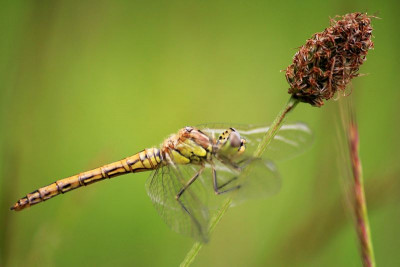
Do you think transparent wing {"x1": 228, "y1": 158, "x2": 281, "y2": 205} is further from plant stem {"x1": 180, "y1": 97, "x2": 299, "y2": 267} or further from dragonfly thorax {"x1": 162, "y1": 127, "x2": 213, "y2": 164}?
plant stem {"x1": 180, "y1": 97, "x2": 299, "y2": 267}

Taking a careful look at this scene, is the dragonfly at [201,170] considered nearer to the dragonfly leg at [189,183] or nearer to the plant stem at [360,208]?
the dragonfly leg at [189,183]

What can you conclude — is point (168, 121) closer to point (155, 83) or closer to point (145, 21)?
point (155, 83)

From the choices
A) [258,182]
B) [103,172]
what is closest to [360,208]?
[258,182]

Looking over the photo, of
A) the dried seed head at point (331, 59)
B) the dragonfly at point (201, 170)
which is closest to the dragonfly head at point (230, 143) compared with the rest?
the dragonfly at point (201, 170)

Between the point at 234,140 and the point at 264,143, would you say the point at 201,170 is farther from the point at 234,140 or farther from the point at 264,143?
the point at 264,143

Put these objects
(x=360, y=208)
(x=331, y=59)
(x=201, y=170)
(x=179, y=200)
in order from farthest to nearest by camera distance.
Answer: (x=201, y=170) < (x=179, y=200) < (x=331, y=59) < (x=360, y=208)

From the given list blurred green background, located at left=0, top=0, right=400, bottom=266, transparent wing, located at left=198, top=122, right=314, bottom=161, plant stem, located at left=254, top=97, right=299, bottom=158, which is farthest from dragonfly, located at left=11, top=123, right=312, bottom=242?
plant stem, located at left=254, top=97, right=299, bottom=158
